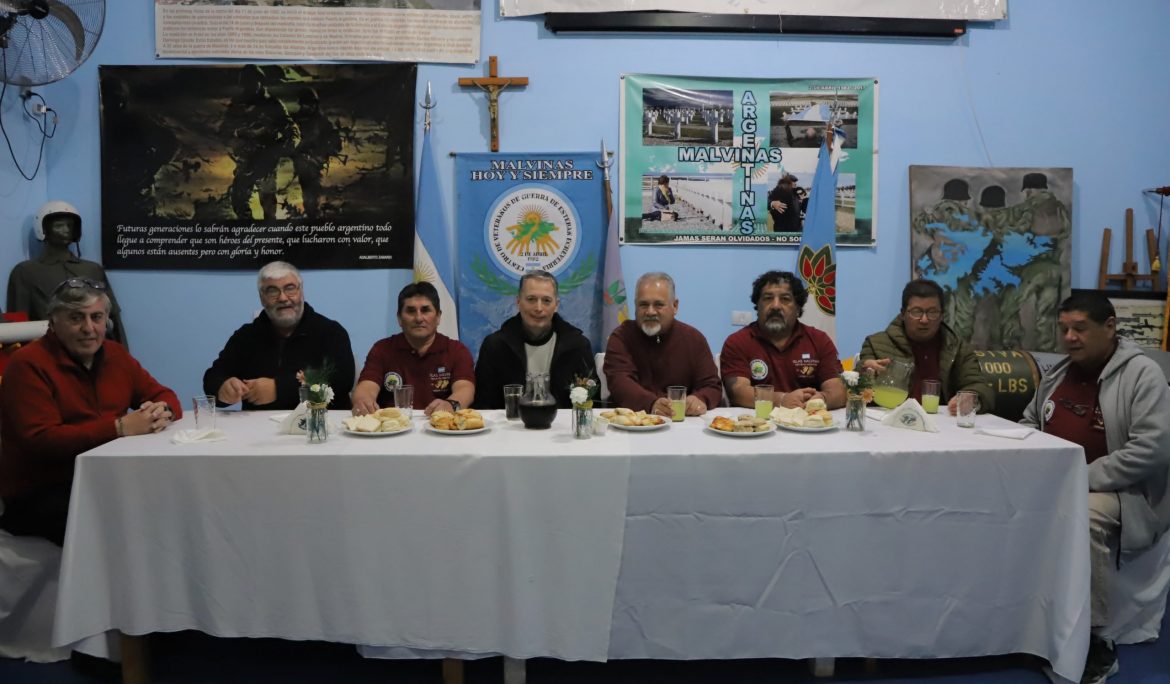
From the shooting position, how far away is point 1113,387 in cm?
249

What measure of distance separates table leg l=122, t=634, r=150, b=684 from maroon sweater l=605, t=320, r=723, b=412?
1.81m

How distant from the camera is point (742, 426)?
233cm

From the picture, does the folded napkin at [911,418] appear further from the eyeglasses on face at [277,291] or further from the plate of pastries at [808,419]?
the eyeglasses on face at [277,291]

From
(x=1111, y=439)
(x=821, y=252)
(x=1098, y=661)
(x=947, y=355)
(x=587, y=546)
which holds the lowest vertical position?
(x=1098, y=661)

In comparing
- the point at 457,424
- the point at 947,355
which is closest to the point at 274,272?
the point at 457,424

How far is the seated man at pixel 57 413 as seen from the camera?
2.27 m

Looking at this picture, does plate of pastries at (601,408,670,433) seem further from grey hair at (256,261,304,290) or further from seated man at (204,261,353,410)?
grey hair at (256,261,304,290)

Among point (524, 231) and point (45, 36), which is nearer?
point (45, 36)

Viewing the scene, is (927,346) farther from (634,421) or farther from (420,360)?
(420,360)

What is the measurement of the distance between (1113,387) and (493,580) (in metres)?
2.12

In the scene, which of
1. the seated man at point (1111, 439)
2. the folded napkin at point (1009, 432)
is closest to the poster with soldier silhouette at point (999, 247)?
the seated man at point (1111, 439)

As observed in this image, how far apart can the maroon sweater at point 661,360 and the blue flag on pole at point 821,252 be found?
117 centimetres

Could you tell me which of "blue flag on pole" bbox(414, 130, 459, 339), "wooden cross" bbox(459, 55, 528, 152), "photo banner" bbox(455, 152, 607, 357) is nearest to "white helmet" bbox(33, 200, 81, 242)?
"blue flag on pole" bbox(414, 130, 459, 339)

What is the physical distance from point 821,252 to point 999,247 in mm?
1103
